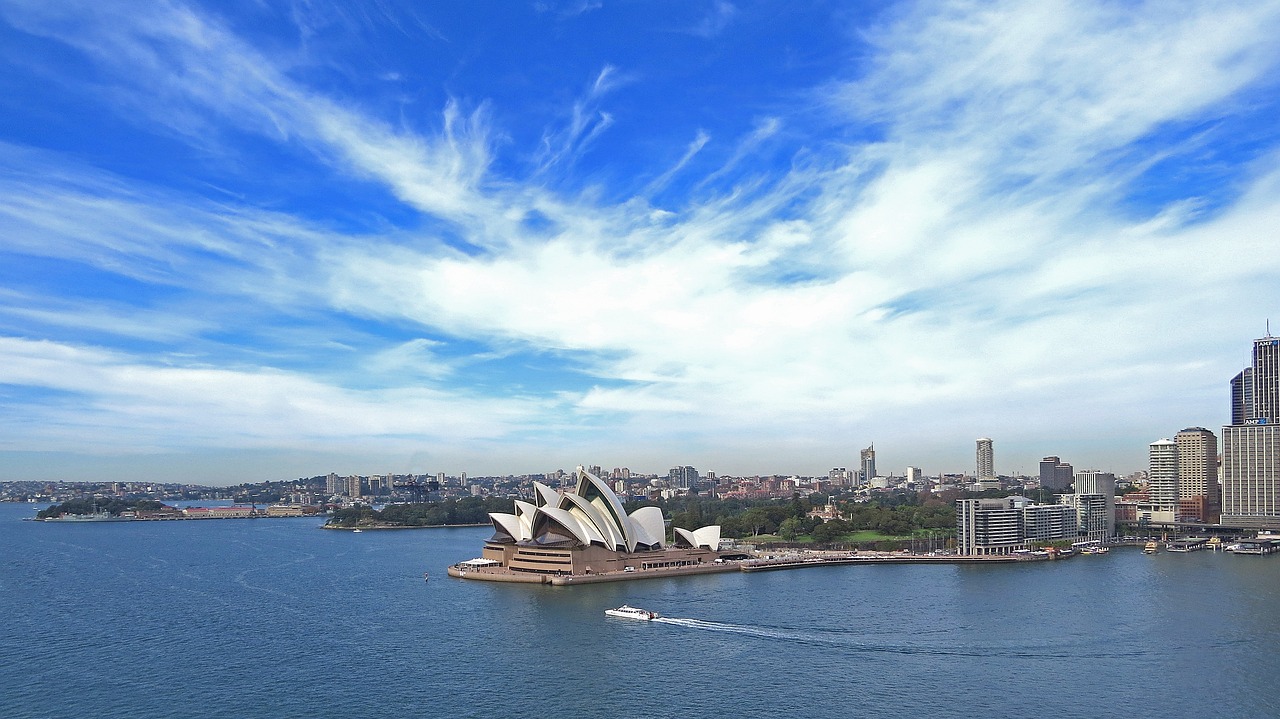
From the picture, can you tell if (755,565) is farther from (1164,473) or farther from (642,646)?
(1164,473)

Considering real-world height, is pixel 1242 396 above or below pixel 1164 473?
above

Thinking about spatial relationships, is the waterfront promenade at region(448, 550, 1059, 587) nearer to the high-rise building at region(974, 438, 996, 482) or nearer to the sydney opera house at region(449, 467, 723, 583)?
the sydney opera house at region(449, 467, 723, 583)

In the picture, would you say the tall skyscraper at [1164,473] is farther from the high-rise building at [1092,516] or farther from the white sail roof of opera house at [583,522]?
the white sail roof of opera house at [583,522]

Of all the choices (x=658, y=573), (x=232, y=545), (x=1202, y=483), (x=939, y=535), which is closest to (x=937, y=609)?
(x=658, y=573)

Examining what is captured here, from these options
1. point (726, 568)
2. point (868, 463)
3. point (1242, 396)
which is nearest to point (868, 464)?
point (868, 463)

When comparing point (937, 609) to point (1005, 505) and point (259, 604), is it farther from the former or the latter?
point (1005, 505)

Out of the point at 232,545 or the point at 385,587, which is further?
the point at 232,545

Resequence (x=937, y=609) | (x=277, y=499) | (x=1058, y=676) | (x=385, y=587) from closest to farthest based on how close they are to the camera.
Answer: (x=1058, y=676)
(x=937, y=609)
(x=385, y=587)
(x=277, y=499)
